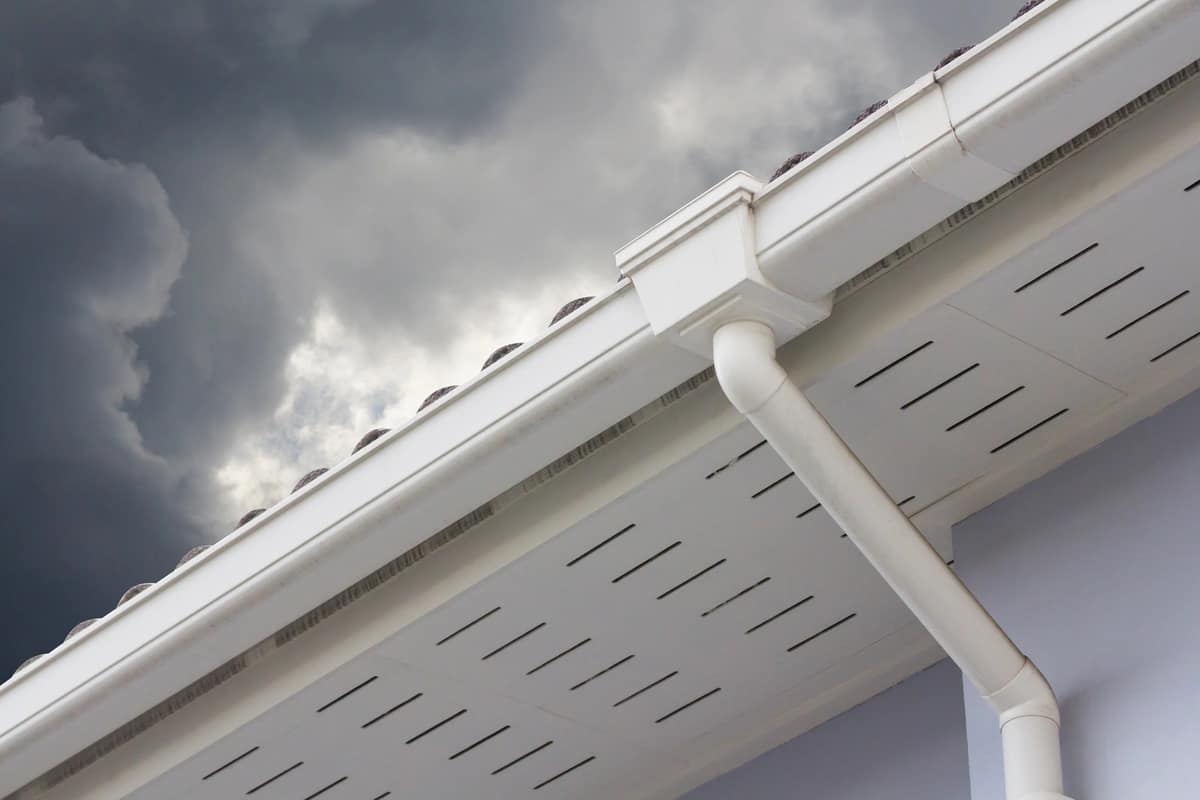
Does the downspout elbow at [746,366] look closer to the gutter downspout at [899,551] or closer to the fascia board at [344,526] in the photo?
the gutter downspout at [899,551]

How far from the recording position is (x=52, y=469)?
1173 centimetres

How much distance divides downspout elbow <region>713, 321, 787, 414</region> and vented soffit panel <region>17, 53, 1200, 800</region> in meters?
0.23

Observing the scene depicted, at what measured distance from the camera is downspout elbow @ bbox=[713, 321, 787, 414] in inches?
101

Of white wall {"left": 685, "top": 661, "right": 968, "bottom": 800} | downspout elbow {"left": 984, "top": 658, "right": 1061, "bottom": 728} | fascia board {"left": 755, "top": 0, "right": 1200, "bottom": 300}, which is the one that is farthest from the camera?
white wall {"left": 685, "top": 661, "right": 968, "bottom": 800}

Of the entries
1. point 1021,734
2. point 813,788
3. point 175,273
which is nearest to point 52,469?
point 175,273

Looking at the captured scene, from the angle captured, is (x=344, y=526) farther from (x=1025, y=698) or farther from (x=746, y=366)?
(x=1025, y=698)

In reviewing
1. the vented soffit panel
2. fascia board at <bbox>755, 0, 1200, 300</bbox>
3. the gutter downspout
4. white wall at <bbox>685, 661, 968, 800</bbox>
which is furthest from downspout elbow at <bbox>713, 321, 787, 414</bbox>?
white wall at <bbox>685, 661, 968, 800</bbox>

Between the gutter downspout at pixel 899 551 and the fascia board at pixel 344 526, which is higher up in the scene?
the fascia board at pixel 344 526

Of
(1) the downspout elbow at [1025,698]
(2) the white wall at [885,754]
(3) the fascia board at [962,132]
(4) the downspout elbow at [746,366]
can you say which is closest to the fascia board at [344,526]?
(4) the downspout elbow at [746,366]

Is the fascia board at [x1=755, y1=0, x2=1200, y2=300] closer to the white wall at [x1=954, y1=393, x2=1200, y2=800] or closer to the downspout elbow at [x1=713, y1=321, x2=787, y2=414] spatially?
the downspout elbow at [x1=713, y1=321, x2=787, y2=414]

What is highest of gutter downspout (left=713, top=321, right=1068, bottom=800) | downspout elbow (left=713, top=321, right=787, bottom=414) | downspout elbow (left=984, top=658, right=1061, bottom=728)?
downspout elbow (left=713, top=321, right=787, bottom=414)

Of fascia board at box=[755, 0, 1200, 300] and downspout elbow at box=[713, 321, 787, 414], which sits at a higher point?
fascia board at box=[755, 0, 1200, 300]

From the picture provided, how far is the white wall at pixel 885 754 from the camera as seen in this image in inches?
132

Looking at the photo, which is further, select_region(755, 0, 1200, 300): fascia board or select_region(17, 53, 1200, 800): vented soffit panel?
select_region(17, 53, 1200, 800): vented soffit panel
